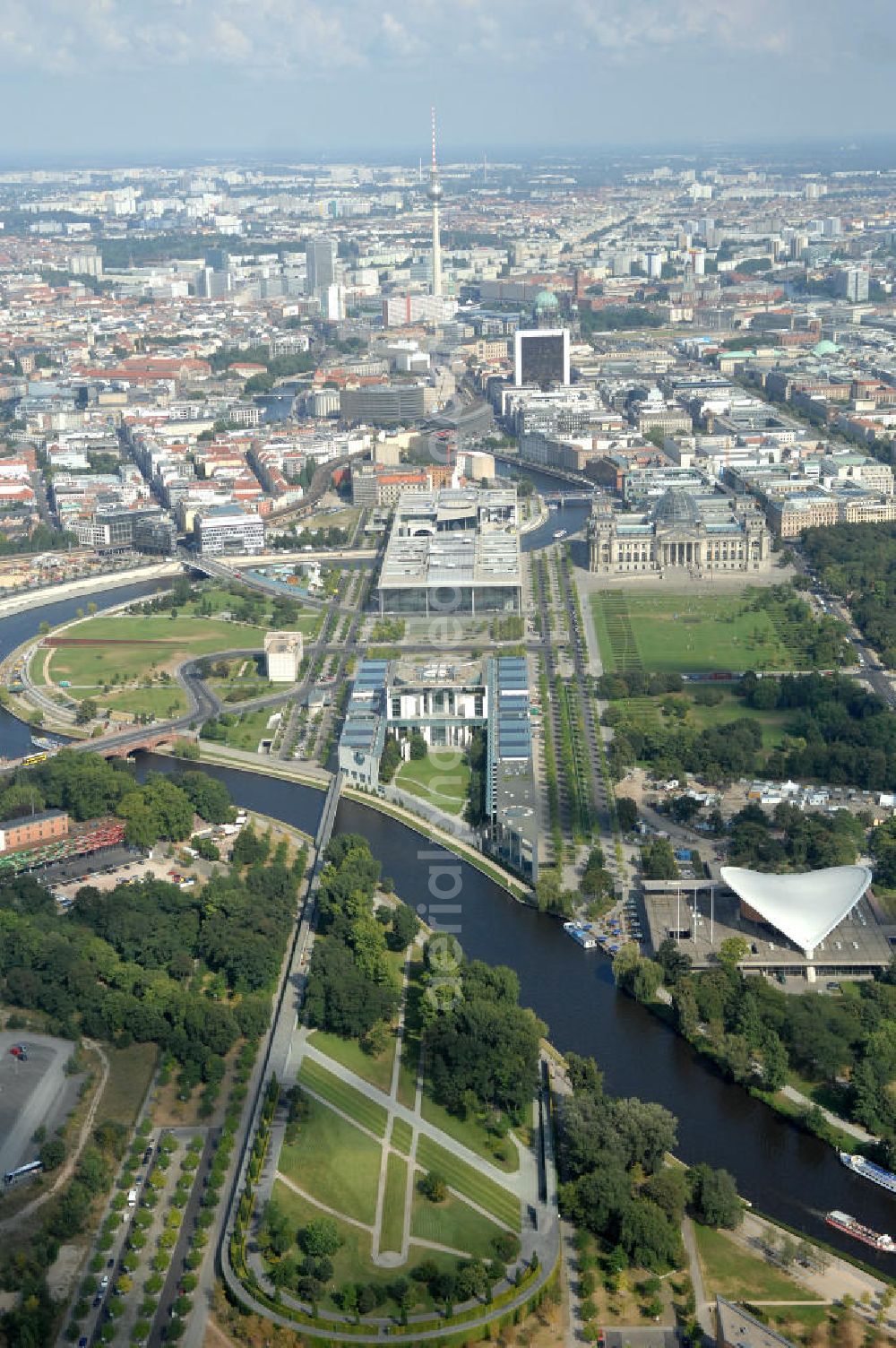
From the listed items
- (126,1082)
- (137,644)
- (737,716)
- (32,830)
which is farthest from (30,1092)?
(137,644)

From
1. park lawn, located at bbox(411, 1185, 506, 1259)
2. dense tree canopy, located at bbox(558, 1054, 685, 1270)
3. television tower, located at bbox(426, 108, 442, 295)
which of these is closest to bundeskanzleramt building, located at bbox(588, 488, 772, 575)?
dense tree canopy, located at bbox(558, 1054, 685, 1270)

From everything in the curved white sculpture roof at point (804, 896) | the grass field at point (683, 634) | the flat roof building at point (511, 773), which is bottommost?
the grass field at point (683, 634)

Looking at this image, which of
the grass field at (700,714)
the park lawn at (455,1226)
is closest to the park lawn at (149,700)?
the grass field at (700,714)

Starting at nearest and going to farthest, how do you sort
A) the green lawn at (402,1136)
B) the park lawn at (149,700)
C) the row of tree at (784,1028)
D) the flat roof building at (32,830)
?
the green lawn at (402,1136) < the row of tree at (784,1028) < the flat roof building at (32,830) < the park lawn at (149,700)

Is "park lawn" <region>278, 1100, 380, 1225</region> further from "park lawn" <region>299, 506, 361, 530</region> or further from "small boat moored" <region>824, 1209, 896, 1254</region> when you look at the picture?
"park lawn" <region>299, 506, 361, 530</region>

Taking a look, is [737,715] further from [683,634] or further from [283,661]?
[283,661]

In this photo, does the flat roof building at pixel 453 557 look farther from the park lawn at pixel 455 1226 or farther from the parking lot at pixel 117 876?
the park lawn at pixel 455 1226

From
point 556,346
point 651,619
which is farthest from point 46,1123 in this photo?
point 556,346
